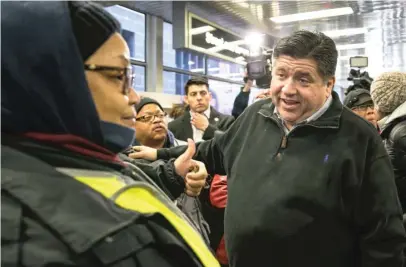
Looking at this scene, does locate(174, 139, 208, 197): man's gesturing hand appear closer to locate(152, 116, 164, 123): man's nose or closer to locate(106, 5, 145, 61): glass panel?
locate(152, 116, 164, 123): man's nose

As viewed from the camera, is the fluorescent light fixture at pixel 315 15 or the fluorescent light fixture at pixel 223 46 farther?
the fluorescent light fixture at pixel 315 15

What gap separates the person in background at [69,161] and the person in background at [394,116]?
1.48 meters

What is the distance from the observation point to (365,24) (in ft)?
23.3

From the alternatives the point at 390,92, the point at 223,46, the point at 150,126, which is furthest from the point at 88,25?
the point at 223,46

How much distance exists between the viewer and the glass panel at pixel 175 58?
25.0 ft

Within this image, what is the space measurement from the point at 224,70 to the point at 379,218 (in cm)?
781

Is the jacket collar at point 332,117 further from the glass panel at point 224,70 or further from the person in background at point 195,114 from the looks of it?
the glass panel at point 224,70

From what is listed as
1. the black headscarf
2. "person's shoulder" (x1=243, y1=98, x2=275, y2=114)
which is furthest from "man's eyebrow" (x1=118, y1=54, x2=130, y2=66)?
"person's shoulder" (x1=243, y1=98, x2=275, y2=114)

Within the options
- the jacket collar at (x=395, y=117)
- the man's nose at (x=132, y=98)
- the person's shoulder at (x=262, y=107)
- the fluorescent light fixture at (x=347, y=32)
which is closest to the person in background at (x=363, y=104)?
the jacket collar at (x=395, y=117)

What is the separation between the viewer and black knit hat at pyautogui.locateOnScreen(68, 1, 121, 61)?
83 cm

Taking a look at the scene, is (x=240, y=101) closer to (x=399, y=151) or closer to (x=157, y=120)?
(x=157, y=120)

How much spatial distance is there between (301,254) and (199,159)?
0.63 meters

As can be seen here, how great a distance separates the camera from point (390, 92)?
2.40 meters

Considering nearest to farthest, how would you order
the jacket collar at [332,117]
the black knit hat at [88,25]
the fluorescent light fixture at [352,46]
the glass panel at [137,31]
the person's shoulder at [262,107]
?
1. the black knit hat at [88,25]
2. the jacket collar at [332,117]
3. the person's shoulder at [262,107]
4. the glass panel at [137,31]
5. the fluorescent light fixture at [352,46]
